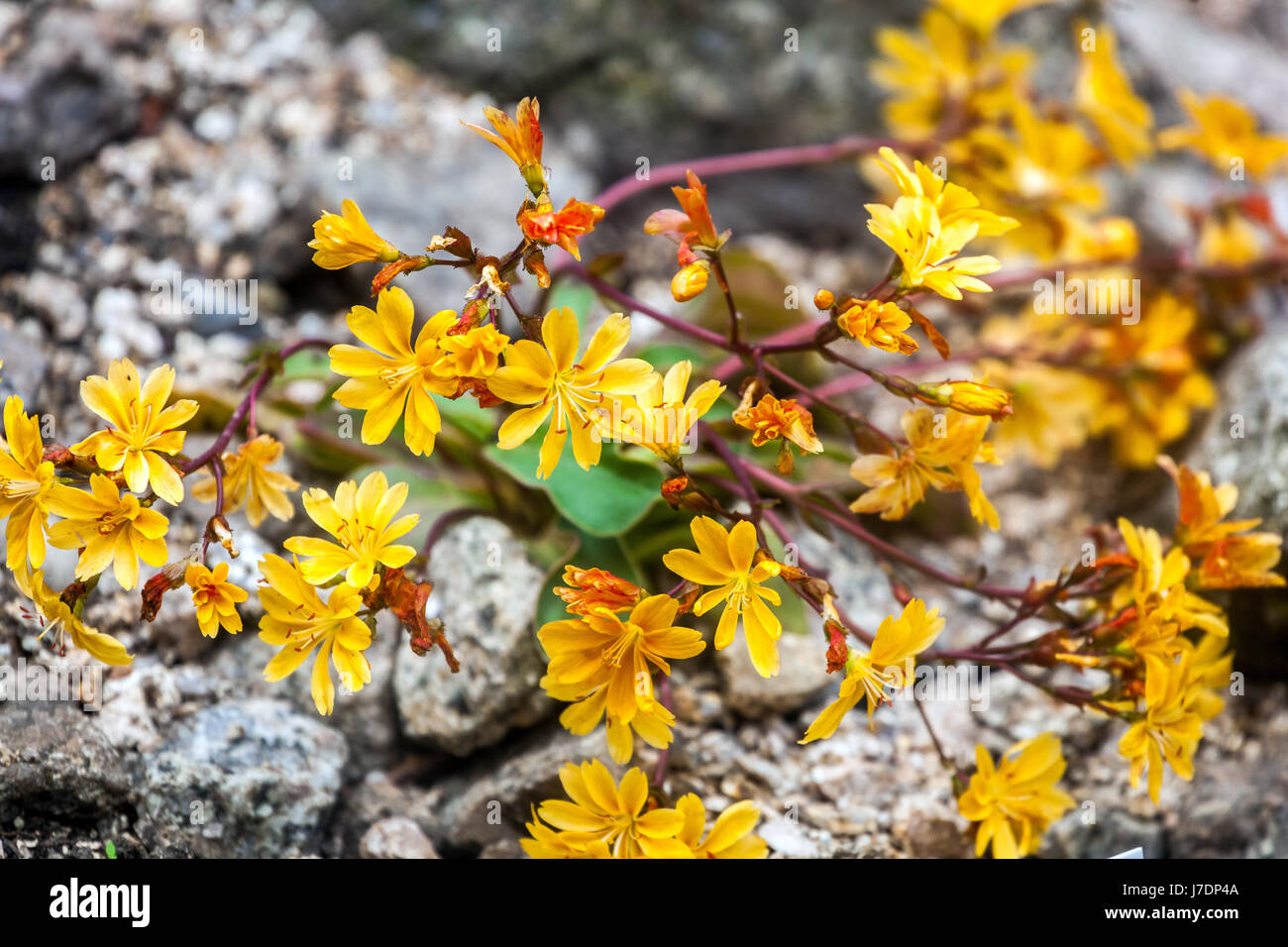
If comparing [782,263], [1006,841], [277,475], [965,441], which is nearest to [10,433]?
[277,475]

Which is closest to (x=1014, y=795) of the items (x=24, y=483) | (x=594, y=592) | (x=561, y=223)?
(x=594, y=592)

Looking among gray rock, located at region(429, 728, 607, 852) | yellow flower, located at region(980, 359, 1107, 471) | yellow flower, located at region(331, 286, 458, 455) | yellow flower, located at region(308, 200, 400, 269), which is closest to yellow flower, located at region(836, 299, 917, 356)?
yellow flower, located at region(331, 286, 458, 455)

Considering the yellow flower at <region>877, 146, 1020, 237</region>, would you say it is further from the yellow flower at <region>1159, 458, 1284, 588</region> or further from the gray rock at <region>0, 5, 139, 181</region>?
the gray rock at <region>0, 5, 139, 181</region>

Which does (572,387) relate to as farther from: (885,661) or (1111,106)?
(1111,106)

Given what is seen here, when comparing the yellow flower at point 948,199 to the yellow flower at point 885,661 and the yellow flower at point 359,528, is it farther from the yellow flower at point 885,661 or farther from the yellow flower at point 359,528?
the yellow flower at point 359,528
